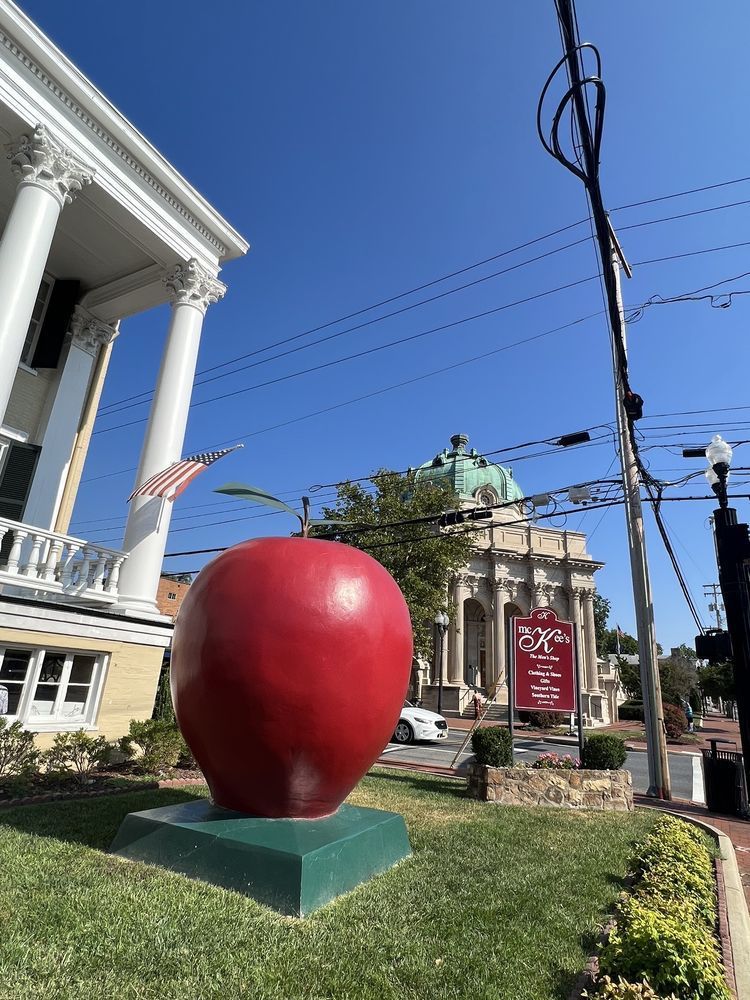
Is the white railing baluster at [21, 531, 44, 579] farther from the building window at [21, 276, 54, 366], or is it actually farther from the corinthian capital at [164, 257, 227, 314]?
the corinthian capital at [164, 257, 227, 314]

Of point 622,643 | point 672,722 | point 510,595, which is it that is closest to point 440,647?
point 510,595

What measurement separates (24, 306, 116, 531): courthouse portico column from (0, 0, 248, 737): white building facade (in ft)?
0.12

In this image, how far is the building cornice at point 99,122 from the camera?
428 inches

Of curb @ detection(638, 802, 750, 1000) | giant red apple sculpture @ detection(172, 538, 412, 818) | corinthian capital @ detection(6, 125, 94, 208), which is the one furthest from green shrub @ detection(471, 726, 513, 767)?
corinthian capital @ detection(6, 125, 94, 208)

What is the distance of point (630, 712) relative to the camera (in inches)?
1815

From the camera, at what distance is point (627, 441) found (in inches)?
568

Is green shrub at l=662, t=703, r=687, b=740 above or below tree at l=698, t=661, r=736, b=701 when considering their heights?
below

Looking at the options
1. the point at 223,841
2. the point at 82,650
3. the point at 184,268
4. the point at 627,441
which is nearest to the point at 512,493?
the point at 627,441

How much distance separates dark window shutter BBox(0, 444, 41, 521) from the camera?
13188mm

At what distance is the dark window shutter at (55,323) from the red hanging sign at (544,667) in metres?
12.8

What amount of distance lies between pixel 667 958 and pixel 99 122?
52.4 feet

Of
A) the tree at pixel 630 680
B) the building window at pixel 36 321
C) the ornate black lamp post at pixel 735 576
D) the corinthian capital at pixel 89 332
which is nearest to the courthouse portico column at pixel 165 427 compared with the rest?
the corinthian capital at pixel 89 332

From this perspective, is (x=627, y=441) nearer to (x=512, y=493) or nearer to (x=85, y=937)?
(x=85, y=937)

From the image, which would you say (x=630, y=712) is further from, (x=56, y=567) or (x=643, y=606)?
(x=56, y=567)
